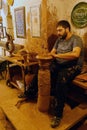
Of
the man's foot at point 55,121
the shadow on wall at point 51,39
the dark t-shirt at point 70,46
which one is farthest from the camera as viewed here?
the shadow on wall at point 51,39

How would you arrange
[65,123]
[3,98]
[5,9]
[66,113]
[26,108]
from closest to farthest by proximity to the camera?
[65,123], [66,113], [26,108], [3,98], [5,9]

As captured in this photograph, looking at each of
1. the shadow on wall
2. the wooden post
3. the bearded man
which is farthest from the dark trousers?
the shadow on wall

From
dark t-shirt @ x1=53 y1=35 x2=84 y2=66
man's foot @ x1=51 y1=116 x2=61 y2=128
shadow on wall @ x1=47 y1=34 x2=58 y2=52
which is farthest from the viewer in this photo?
shadow on wall @ x1=47 y1=34 x2=58 y2=52

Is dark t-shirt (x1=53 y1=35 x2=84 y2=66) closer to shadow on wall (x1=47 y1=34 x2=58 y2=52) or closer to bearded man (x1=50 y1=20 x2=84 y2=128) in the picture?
bearded man (x1=50 y1=20 x2=84 y2=128)

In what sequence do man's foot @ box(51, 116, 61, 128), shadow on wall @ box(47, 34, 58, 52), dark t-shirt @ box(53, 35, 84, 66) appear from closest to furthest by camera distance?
man's foot @ box(51, 116, 61, 128) → dark t-shirt @ box(53, 35, 84, 66) → shadow on wall @ box(47, 34, 58, 52)

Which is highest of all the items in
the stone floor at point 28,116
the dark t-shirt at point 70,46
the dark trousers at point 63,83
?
the dark t-shirt at point 70,46

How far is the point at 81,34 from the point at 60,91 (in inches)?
41.7

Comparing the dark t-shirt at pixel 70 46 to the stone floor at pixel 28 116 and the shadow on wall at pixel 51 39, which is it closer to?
the shadow on wall at pixel 51 39

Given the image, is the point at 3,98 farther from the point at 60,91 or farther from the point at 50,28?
the point at 50,28

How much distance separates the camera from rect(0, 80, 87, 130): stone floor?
1.80 m

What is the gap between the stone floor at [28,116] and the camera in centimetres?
180

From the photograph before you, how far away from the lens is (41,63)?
183cm

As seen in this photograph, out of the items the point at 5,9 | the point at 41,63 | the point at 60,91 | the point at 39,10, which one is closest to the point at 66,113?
the point at 60,91

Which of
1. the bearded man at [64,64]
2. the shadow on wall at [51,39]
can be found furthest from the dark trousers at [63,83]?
the shadow on wall at [51,39]
